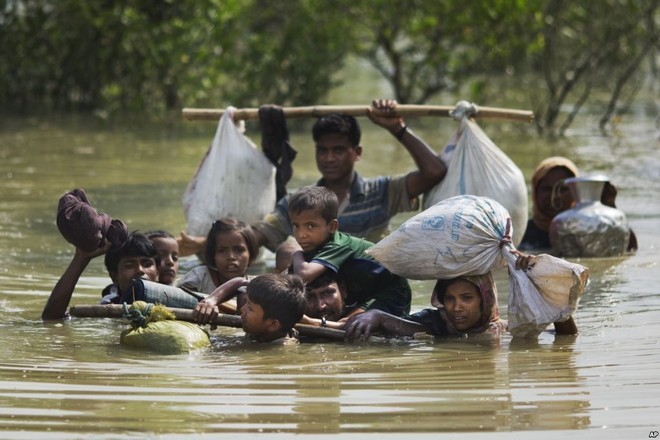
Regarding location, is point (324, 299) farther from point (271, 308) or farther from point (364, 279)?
point (271, 308)

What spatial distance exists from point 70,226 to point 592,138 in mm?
8749

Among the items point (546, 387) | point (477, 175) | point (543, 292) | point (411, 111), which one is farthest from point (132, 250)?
point (546, 387)

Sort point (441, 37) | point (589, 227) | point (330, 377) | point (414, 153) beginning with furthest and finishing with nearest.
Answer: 1. point (441, 37)
2. point (589, 227)
3. point (414, 153)
4. point (330, 377)

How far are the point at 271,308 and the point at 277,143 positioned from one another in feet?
7.47

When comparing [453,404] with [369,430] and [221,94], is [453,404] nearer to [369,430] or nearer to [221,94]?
[369,430]

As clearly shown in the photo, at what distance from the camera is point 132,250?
6.27 metres

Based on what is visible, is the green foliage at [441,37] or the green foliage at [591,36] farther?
the green foliage at [441,37]

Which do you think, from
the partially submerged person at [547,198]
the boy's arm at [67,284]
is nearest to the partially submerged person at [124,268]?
the boy's arm at [67,284]

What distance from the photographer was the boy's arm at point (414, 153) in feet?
23.8

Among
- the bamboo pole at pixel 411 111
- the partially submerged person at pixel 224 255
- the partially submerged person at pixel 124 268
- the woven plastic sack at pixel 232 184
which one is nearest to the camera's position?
the partially submerged person at pixel 124 268

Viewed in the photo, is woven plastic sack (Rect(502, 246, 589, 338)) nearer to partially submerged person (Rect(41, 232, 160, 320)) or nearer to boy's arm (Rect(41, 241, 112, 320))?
partially submerged person (Rect(41, 232, 160, 320))

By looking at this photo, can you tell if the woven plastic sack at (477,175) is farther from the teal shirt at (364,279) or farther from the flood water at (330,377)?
the teal shirt at (364,279)

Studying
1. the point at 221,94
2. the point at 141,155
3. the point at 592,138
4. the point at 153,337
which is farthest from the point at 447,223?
the point at 221,94

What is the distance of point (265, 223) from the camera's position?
730 centimetres
